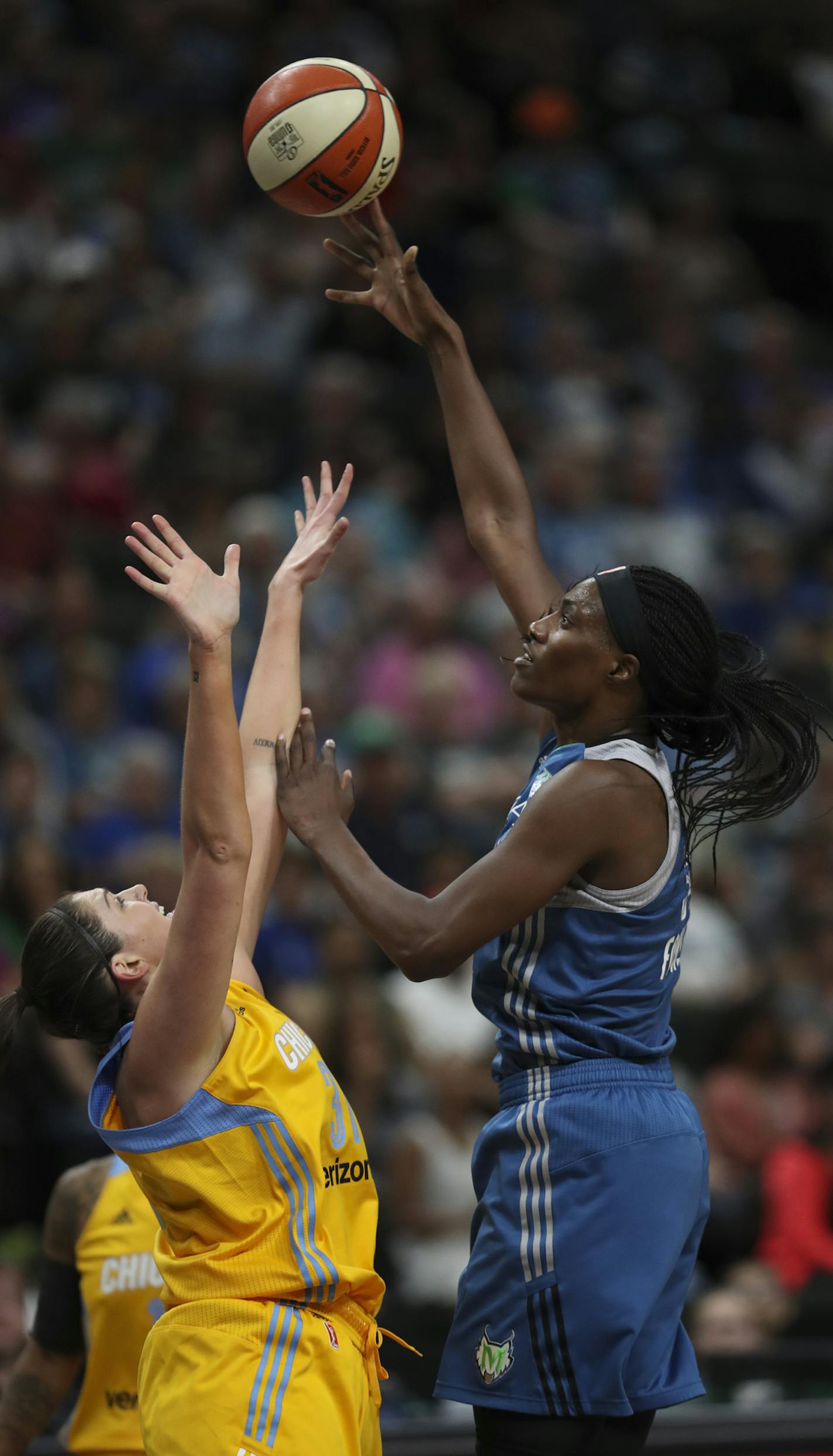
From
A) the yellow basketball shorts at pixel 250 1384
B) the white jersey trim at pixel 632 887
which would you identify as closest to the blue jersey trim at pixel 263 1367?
the yellow basketball shorts at pixel 250 1384

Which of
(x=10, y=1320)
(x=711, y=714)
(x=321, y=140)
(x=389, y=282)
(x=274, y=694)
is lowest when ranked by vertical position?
(x=10, y=1320)

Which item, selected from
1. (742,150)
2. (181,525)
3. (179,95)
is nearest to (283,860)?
(181,525)

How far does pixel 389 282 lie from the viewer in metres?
3.77

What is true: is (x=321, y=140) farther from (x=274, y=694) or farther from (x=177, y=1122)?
(x=177, y=1122)

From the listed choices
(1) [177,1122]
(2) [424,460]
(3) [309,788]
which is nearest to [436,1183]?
(3) [309,788]

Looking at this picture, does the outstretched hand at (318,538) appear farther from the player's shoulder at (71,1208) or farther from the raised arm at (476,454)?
the player's shoulder at (71,1208)

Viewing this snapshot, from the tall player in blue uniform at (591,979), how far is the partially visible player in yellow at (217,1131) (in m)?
0.25

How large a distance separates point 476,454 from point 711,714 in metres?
0.87

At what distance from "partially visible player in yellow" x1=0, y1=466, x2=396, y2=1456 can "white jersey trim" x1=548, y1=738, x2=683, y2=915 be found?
0.54 metres

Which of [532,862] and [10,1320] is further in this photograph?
[10,1320]

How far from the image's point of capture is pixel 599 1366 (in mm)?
2883

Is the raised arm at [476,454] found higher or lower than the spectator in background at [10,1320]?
higher

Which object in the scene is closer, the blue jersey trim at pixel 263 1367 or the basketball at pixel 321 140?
the blue jersey trim at pixel 263 1367

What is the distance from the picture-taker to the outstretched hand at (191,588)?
272 centimetres
